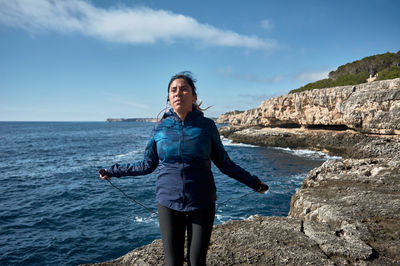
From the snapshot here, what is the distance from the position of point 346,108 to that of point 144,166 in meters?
33.9

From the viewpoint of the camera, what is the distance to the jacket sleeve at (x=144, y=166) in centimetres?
254

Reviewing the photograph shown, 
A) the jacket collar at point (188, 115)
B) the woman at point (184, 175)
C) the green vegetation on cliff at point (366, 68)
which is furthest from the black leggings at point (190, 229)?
the green vegetation on cliff at point (366, 68)

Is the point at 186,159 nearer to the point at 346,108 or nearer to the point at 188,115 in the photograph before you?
the point at 188,115

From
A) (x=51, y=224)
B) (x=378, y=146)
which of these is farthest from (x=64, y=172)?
(x=378, y=146)

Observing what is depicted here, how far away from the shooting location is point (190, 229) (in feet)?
7.78

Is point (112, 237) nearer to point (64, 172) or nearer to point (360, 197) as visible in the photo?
point (360, 197)

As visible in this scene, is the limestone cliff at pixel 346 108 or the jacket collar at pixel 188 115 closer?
→ the jacket collar at pixel 188 115

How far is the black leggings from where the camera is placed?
2283 millimetres

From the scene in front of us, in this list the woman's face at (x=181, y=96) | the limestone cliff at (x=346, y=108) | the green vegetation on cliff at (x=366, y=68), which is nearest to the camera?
the woman's face at (x=181, y=96)

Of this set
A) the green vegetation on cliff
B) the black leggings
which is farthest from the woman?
the green vegetation on cliff

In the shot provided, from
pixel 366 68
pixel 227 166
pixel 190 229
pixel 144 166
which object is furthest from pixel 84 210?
pixel 366 68

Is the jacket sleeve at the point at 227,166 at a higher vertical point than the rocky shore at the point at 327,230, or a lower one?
higher

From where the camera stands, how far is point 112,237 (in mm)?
10656

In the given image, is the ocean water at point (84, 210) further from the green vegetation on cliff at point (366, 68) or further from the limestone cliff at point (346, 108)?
the green vegetation on cliff at point (366, 68)
